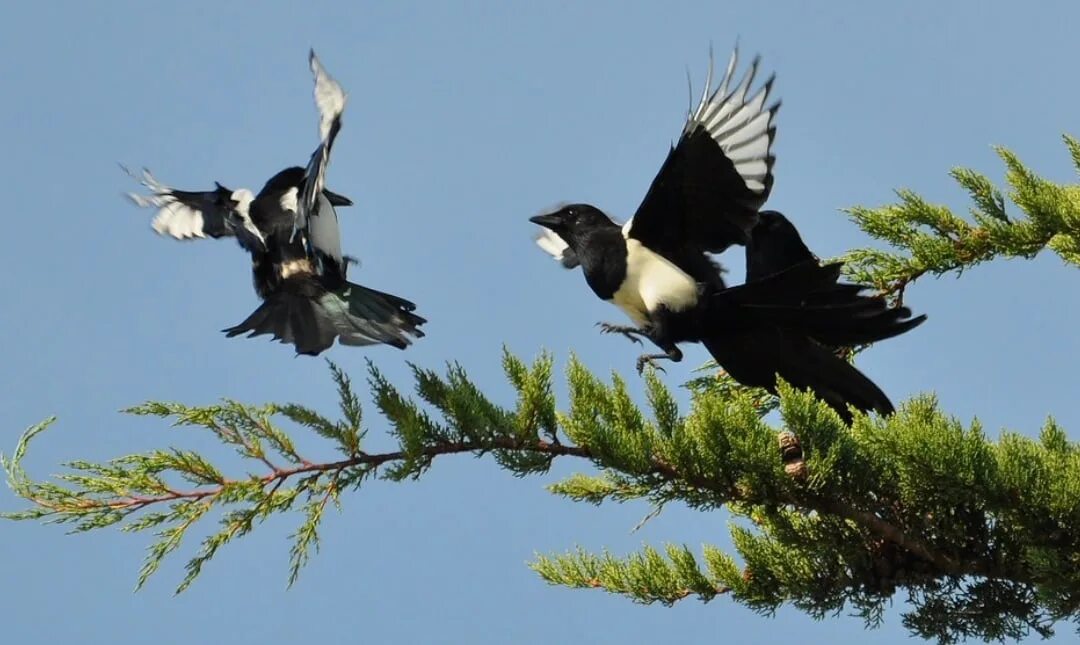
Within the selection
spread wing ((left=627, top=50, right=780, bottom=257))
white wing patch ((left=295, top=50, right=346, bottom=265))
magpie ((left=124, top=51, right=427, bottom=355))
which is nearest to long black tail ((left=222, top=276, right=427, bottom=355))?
magpie ((left=124, top=51, right=427, bottom=355))

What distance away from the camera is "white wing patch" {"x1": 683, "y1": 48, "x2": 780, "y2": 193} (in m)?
3.87

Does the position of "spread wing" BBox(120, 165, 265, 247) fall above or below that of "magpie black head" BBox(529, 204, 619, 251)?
above

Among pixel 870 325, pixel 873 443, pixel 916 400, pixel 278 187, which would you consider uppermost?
pixel 278 187

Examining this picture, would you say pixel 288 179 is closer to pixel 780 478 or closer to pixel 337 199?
pixel 337 199

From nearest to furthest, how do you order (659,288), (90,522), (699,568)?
(90,522) < (699,568) < (659,288)

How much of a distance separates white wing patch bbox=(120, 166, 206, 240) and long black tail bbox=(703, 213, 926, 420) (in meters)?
2.28

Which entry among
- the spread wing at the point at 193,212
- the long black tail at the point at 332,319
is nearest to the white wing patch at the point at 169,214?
the spread wing at the point at 193,212

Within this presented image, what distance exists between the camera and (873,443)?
296cm

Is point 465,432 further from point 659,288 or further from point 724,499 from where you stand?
point 659,288

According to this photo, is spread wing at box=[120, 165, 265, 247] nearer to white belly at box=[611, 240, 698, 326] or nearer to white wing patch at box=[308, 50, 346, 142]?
white wing patch at box=[308, 50, 346, 142]

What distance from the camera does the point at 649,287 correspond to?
154 inches

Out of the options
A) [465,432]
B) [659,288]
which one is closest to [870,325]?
[659,288]

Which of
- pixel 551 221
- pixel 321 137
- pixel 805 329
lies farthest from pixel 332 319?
pixel 805 329

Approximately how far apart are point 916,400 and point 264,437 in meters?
1.59
